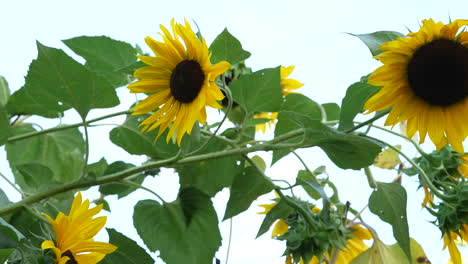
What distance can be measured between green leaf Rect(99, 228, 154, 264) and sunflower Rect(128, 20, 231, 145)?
4.2 inches

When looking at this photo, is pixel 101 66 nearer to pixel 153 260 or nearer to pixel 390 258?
pixel 153 260

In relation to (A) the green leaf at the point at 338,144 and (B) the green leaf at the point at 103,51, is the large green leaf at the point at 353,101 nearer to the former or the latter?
(A) the green leaf at the point at 338,144

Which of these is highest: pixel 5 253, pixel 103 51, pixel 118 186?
pixel 103 51

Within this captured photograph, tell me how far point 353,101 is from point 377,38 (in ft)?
0.18

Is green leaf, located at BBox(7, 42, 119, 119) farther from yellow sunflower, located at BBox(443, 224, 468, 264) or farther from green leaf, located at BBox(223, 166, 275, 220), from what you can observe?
yellow sunflower, located at BBox(443, 224, 468, 264)

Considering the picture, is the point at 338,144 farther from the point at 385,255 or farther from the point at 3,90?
the point at 3,90

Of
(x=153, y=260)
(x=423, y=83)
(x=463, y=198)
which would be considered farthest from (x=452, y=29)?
(x=153, y=260)

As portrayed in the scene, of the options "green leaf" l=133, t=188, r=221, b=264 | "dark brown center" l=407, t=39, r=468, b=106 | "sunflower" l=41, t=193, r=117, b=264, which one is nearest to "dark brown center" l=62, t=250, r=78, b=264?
"sunflower" l=41, t=193, r=117, b=264

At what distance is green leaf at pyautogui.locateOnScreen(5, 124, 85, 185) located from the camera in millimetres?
757

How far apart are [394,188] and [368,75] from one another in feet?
0.47

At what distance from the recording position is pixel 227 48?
0.53 meters

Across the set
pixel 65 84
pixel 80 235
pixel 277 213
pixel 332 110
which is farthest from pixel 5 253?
pixel 332 110

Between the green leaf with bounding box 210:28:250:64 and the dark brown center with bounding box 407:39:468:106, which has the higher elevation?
the green leaf with bounding box 210:28:250:64

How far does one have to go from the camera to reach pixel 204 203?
0.57 metres
